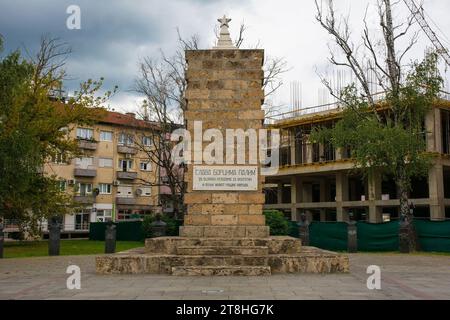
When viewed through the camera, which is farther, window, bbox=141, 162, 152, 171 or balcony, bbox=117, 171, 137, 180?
window, bbox=141, 162, 152, 171

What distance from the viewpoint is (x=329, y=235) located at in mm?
25922

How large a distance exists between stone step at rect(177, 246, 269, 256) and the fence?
13.3 meters

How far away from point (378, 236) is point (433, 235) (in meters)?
2.39

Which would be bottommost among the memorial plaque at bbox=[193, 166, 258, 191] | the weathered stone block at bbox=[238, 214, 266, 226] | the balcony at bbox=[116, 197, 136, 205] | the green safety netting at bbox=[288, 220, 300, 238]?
the green safety netting at bbox=[288, 220, 300, 238]

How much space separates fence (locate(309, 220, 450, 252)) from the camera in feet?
76.9

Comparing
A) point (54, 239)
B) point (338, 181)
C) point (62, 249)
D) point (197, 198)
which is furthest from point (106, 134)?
point (197, 198)

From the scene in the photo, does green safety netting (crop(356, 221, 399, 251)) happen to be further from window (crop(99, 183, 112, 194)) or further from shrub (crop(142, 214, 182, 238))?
window (crop(99, 183, 112, 194))

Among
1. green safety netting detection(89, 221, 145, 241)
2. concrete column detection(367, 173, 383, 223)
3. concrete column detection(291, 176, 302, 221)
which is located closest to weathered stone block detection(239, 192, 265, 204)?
green safety netting detection(89, 221, 145, 241)

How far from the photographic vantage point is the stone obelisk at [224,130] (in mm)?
13492

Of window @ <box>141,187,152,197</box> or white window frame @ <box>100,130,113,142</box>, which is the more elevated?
white window frame @ <box>100,130,113,142</box>

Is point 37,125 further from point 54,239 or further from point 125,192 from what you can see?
point 125,192

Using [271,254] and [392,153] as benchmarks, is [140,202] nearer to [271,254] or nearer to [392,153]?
[392,153]

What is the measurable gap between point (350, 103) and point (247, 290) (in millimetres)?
19031

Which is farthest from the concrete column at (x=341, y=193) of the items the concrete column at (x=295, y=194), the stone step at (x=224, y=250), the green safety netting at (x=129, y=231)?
the stone step at (x=224, y=250)
